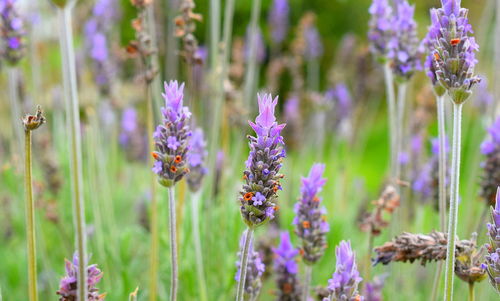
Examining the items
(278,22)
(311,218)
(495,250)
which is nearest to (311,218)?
(311,218)

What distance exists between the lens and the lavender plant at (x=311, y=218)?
4.56 feet

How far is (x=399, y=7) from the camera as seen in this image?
170cm

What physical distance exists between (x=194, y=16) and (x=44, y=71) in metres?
3.57

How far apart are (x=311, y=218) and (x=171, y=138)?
1.39ft

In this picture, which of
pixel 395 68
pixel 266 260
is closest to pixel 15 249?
pixel 266 260

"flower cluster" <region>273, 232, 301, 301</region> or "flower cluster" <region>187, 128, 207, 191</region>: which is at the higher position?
"flower cluster" <region>187, 128, 207, 191</region>

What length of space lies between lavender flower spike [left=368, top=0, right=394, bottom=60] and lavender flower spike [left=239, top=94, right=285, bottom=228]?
34.5 inches

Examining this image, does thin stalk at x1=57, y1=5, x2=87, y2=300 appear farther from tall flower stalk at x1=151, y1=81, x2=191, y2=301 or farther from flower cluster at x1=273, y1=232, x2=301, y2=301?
flower cluster at x1=273, y1=232, x2=301, y2=301

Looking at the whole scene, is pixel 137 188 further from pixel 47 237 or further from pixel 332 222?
pixel 332 222

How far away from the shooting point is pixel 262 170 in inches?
42.4

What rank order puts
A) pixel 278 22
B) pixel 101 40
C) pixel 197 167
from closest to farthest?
pixel 197 167
pixel 101 40
pixel 278 22

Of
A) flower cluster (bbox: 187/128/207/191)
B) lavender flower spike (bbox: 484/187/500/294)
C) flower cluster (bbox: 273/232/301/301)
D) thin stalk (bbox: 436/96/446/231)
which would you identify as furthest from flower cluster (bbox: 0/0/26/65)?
lavender flower spike (bbox: 484/187/500/294)

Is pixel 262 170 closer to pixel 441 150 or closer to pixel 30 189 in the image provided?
pixel 30 189

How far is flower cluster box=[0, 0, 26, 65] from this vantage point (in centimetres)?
172
